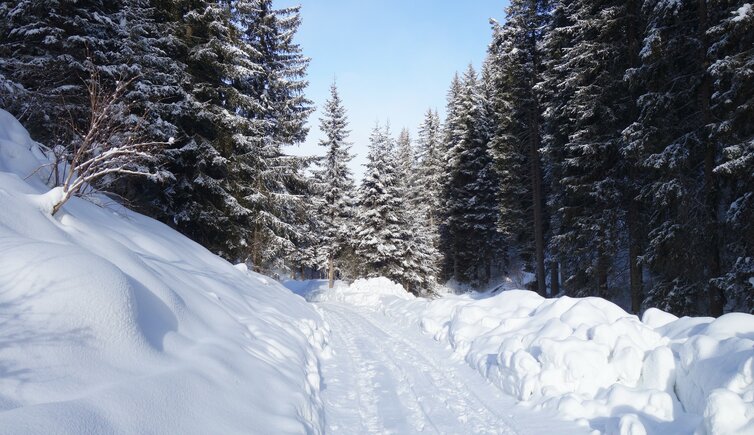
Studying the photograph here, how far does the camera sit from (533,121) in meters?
19.9

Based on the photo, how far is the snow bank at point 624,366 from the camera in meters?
4.08

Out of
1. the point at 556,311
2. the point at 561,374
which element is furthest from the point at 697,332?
the point at 556,311

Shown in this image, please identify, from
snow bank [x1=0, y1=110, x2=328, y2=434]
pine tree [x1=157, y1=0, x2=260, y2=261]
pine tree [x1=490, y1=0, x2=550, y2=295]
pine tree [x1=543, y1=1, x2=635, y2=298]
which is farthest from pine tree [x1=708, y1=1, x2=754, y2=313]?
pine tree [x1=157, y1=0, x2=260, y2=261]

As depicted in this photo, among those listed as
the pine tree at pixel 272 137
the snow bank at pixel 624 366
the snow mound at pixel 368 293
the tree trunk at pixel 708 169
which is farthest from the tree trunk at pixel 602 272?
the pine tree at pixel 272 137

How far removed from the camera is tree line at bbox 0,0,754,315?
963cm

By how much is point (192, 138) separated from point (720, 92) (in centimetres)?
1471

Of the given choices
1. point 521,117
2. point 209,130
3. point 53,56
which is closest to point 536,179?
point 521,117

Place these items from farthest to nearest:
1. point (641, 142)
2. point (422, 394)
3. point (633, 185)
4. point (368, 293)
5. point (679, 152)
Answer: point (368, 293)
point (633, 185)
point (641, 142)
point (679, 152)
point (422, 394)

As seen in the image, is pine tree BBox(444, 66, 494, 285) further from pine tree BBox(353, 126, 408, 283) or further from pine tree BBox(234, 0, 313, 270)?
pine tree BBox(234, 0, 313, 270)

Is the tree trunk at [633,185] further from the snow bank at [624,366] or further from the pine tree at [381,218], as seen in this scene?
the pine tree at [381,218]

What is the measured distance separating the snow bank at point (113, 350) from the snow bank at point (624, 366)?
3.05m

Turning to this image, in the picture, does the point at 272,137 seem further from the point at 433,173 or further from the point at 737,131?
the point at 433,173

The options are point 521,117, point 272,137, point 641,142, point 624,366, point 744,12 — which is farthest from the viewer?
point 521,117

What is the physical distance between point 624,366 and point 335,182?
81.1ft
